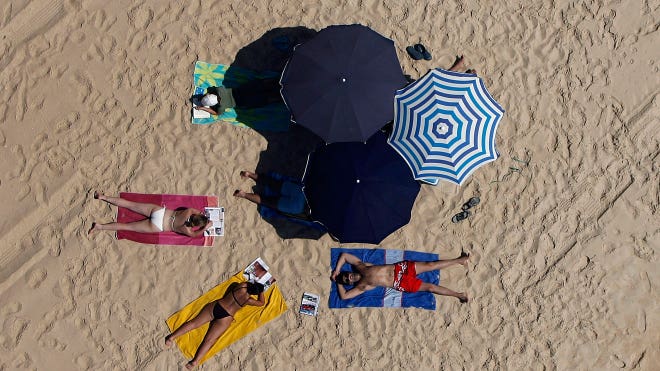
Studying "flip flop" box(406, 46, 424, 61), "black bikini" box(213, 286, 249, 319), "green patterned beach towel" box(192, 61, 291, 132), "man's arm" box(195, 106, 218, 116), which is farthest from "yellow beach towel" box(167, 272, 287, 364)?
"flip flop" box(406, 46, 424, 61)

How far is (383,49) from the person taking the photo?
638 cm

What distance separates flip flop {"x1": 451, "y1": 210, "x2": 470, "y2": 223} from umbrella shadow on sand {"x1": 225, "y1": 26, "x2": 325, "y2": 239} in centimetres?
196

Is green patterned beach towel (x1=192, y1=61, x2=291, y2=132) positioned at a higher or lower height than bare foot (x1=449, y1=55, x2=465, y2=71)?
lower

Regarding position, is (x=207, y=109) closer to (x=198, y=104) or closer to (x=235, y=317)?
(x=198, y=104)

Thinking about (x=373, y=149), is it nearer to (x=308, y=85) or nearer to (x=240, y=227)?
(x=308, y=85)

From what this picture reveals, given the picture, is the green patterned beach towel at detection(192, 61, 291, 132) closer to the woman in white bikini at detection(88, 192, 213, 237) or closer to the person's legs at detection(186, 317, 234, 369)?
the woman in white bikini at detection(88, 192, 213, 237)

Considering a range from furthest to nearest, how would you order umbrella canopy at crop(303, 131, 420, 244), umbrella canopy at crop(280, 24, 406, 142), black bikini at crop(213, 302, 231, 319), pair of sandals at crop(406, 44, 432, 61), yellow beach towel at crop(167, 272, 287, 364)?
Result: 1. pair of sandals at crop(406, 44, 432, 61)
2. yellow beach towel at crop(167, 272, 287, 364)
3. black bikini at crop(213, 302, 231, 319)
4. umbrella canopy at crop(280, 24, 406, 142)
5. umbrella canopy at crop(303, 131, 420, 244)

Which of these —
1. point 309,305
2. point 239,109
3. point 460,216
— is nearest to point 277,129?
point 239,109

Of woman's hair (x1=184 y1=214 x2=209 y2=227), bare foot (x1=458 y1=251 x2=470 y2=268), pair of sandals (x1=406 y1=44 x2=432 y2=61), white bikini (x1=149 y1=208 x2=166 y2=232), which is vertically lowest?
bare foot (x1=458 y1=251 x2=470 y2=268)

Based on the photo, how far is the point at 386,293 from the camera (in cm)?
714

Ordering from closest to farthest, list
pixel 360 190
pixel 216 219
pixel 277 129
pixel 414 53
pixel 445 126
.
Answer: pixel 360 190 → pixel 445 126 → pixel 216 219 → pixel 277 129 → pixel 414 53

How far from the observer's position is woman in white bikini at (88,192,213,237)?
6863mm

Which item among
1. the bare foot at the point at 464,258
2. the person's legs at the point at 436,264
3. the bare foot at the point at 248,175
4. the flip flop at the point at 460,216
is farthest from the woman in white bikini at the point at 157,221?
the bare foot at the point at 464,258

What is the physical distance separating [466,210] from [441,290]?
1.23m
